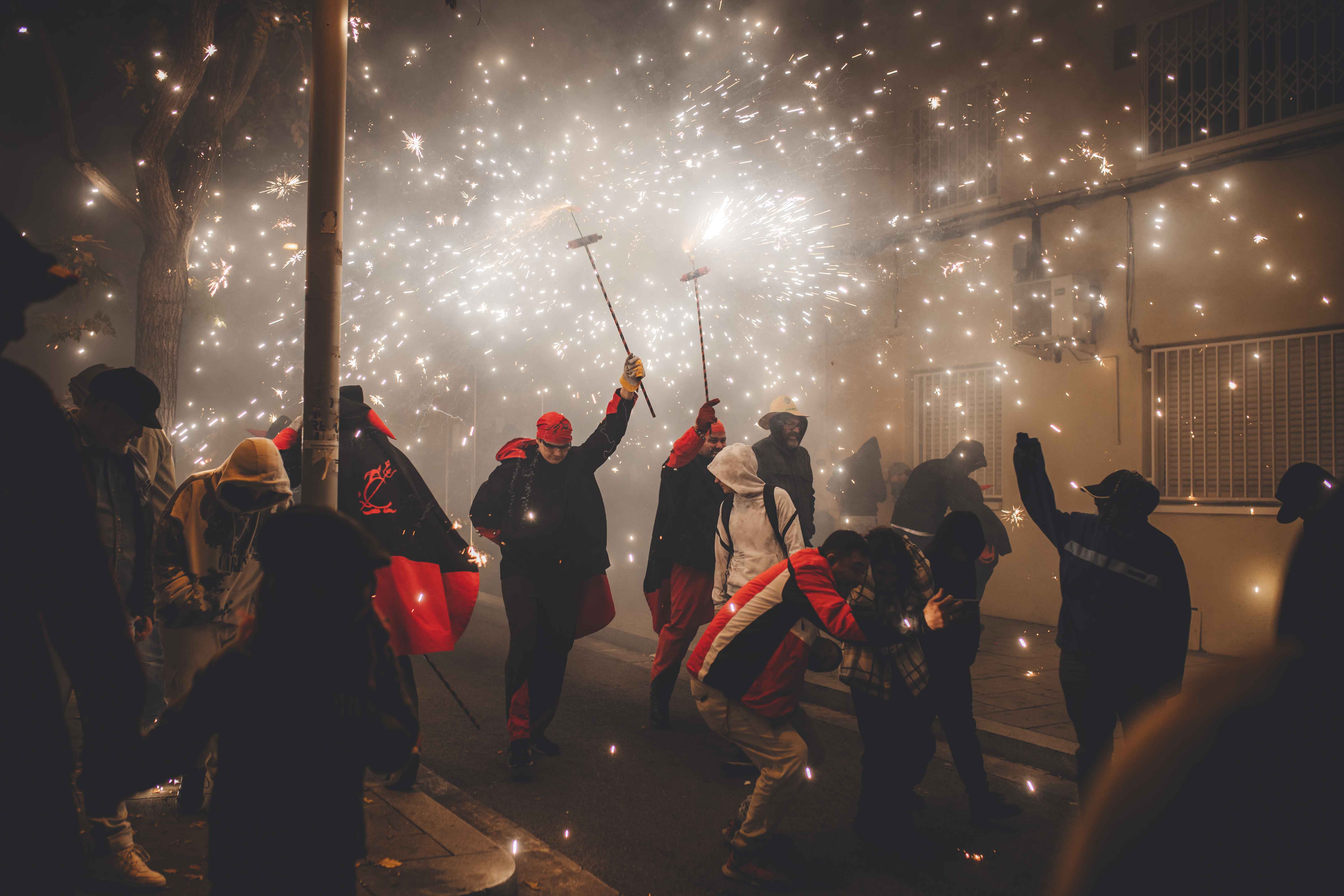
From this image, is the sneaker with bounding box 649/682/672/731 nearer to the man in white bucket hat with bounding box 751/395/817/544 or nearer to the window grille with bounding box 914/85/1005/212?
the man in white bucket hat with bounding box 751/395/817/544

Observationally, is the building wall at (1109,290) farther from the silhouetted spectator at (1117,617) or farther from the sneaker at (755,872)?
the sneaker at (755,872)

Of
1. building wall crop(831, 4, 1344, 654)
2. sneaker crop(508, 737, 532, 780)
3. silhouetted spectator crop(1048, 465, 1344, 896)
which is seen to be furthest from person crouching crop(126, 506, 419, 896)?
building wall crop(831, 4, 1344, 654)

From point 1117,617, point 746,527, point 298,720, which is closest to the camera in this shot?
point 298,720

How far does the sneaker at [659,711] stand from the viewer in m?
6.10

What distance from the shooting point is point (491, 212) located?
14695 millimetres

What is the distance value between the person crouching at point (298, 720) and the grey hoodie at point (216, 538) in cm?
187

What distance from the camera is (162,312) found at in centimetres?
1074

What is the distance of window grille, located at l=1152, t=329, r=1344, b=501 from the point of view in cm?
804

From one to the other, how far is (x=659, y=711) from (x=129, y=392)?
12.8 feet

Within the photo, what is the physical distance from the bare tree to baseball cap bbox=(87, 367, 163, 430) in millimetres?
7638

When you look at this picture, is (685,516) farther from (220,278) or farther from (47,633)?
(220,278)

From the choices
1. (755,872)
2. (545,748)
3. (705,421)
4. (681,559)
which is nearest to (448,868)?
(755,872)

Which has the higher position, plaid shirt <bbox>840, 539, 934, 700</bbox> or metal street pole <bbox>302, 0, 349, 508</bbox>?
metal street pole <bbox>302, 0, 349, 508</bbox>

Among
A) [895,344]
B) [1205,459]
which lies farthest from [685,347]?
[1205,459]
